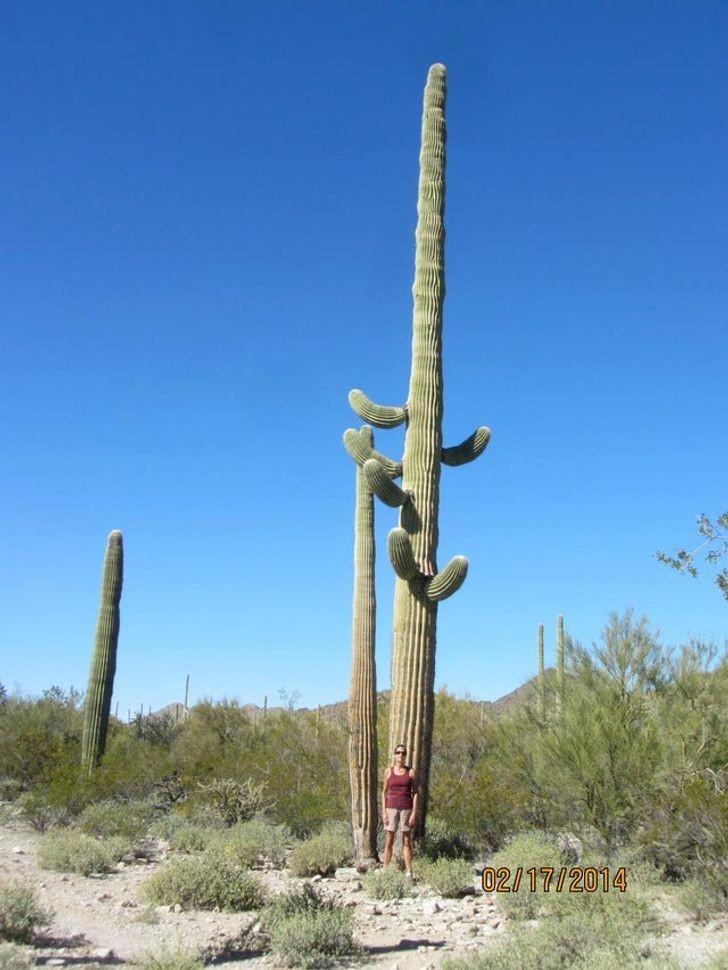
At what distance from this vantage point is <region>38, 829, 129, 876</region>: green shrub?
11.0 meters

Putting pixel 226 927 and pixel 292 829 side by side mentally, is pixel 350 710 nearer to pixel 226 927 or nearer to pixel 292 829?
pixel 292 829

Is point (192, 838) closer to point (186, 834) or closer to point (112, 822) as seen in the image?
point (186, 834)

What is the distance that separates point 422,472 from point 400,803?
12.7ft

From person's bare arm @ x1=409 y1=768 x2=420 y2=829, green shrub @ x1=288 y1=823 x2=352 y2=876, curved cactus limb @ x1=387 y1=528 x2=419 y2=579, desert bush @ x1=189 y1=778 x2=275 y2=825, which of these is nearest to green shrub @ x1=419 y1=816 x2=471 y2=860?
person's bare arm @ x1=409 y1=768 x2=420 y2=829

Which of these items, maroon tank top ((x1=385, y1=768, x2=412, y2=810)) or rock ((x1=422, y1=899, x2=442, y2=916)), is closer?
rock ((x1=422, y1=899, x2=442, y2=916))

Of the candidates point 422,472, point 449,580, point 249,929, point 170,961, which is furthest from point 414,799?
point 170,961

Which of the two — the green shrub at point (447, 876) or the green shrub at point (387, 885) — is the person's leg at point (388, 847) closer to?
the green shrub at point (447, 876)

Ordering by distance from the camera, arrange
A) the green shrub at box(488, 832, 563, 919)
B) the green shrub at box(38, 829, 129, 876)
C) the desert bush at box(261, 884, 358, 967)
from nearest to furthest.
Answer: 1. the desert bush at box(261, 884, 358, 967)
2. the green shrub at box(488, 832, 563, 919)
3. the green shrub at box(38, 829, 129, 876)

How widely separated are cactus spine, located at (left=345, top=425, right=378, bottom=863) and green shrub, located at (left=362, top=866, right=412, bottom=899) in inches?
50.0

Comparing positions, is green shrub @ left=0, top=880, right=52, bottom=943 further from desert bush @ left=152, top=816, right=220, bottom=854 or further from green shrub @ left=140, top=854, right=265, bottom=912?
desert bush @ left=152, top=816, right=220, bottom=854

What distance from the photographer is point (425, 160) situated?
12742mm

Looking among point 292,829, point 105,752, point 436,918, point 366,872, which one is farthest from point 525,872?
point 105,752

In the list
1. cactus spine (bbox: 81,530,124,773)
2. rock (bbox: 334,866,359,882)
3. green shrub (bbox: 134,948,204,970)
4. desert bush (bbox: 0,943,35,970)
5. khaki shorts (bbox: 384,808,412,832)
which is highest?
cactus spine (bbox: 81,530,124,773)

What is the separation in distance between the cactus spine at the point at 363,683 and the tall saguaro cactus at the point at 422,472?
1.89ft
